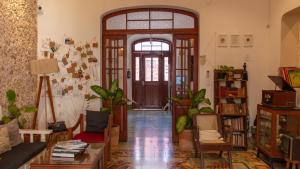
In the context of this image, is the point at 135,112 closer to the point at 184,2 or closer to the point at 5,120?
the point at 184,2

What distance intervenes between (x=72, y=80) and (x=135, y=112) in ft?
17.3

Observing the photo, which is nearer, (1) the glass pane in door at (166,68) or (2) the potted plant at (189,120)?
(2) the potted plant at (189,120)

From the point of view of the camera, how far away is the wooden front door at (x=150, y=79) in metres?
12.8

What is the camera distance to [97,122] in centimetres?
587

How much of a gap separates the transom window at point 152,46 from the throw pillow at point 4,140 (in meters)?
8.95

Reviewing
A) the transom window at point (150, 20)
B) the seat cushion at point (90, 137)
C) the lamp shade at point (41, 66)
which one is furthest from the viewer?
the transom window at point (150, 20)

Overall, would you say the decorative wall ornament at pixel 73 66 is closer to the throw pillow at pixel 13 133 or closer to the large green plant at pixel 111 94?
the large green plant at pixel 111 94

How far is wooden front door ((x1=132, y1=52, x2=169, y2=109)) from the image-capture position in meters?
12.8

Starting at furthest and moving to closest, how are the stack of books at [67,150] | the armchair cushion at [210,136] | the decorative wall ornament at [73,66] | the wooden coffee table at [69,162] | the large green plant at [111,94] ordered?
the decorative wall ornament at [73,66], the large green plant at [111,94], the armchair cushion at [210,136], the stack of books at [67,150], the wooden coffee table at [69,162]

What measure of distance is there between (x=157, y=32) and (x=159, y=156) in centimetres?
284

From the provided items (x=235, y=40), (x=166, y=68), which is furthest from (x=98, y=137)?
(x=166, y=68)

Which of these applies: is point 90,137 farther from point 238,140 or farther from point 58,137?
point 238,140

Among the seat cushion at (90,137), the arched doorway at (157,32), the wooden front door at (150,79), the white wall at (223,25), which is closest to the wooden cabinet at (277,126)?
the white wall at (223,25)

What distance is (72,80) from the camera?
7090 millimetres
